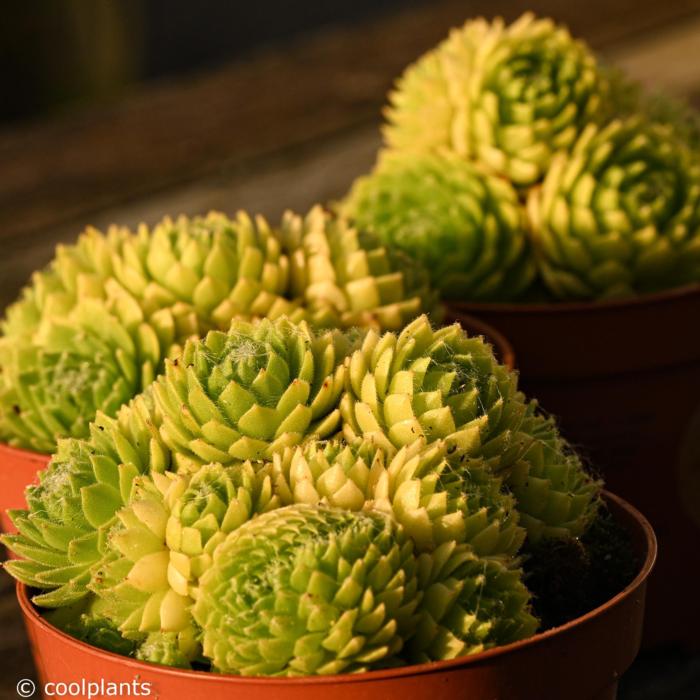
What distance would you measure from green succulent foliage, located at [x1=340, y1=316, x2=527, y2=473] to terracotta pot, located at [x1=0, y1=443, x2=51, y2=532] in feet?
1.13

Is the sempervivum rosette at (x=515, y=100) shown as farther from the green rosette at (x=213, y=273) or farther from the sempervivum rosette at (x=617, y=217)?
the green rosette at (x=213, y=273)

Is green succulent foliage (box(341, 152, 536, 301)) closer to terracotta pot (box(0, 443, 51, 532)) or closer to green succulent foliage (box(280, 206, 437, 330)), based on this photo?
green succulent foliage (box(280, 206, 437, 330))

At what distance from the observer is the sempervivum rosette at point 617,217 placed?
135cm

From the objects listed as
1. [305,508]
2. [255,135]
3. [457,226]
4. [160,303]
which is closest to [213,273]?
[160,303]

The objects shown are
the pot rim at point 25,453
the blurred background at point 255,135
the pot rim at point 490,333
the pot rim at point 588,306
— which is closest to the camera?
the pot rim at point 25,453

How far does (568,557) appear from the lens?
0.82 metres

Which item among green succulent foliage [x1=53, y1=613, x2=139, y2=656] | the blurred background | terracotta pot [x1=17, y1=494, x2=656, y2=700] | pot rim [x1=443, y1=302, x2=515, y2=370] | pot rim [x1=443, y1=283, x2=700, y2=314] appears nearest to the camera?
terracotta pot [x1=17, y1=494, x2=656, y2=700]

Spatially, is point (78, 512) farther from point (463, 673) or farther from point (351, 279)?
point (351, 279)

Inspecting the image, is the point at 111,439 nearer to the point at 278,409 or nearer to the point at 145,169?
the point at 278,409

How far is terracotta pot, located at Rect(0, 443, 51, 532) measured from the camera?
105cm

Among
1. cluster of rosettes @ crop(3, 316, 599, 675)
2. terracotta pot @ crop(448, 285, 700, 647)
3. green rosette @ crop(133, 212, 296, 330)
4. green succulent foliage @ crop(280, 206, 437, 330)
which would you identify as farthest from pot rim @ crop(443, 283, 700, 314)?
cluster of rosettes @ crop(3, 316, 599, 675)

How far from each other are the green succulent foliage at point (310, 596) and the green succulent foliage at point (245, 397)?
103 millimetres


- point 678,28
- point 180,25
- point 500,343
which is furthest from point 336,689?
point 180,25

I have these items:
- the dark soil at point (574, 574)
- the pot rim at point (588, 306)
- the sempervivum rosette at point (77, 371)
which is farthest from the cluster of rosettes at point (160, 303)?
the dark soil at point (574, 574)
